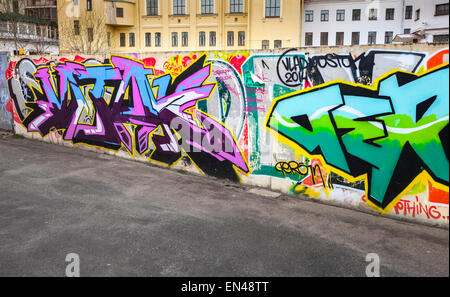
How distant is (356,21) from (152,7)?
31690 mm

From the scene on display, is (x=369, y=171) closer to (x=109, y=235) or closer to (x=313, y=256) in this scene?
(x=313, y=256)

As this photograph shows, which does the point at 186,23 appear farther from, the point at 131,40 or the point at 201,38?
the point at 131,40

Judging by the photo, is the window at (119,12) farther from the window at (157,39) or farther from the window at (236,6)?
the window at (236,6)

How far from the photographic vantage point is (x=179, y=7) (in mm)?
53594

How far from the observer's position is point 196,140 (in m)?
8.15

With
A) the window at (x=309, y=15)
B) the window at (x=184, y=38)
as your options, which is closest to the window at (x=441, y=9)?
the window at (x=309, y=15)

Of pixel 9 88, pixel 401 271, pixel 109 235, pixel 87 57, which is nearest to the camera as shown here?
pixel 401 271

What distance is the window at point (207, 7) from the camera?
52.2 meters

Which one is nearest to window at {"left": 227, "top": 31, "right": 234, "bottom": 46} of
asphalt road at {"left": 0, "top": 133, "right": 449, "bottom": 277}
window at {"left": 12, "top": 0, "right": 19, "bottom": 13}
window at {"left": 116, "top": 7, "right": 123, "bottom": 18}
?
window at {"left": 116, "top": 7, "right": 123, "bottom": 18}

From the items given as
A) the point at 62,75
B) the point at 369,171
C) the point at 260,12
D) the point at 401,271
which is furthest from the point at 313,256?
the point at 260,12

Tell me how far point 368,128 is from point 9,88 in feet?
37.3

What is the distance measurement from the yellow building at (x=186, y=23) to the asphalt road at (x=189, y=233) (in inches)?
1766

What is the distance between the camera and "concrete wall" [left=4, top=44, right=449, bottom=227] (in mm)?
5488

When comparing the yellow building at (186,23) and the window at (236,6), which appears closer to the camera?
the yellow building at (186,23)
